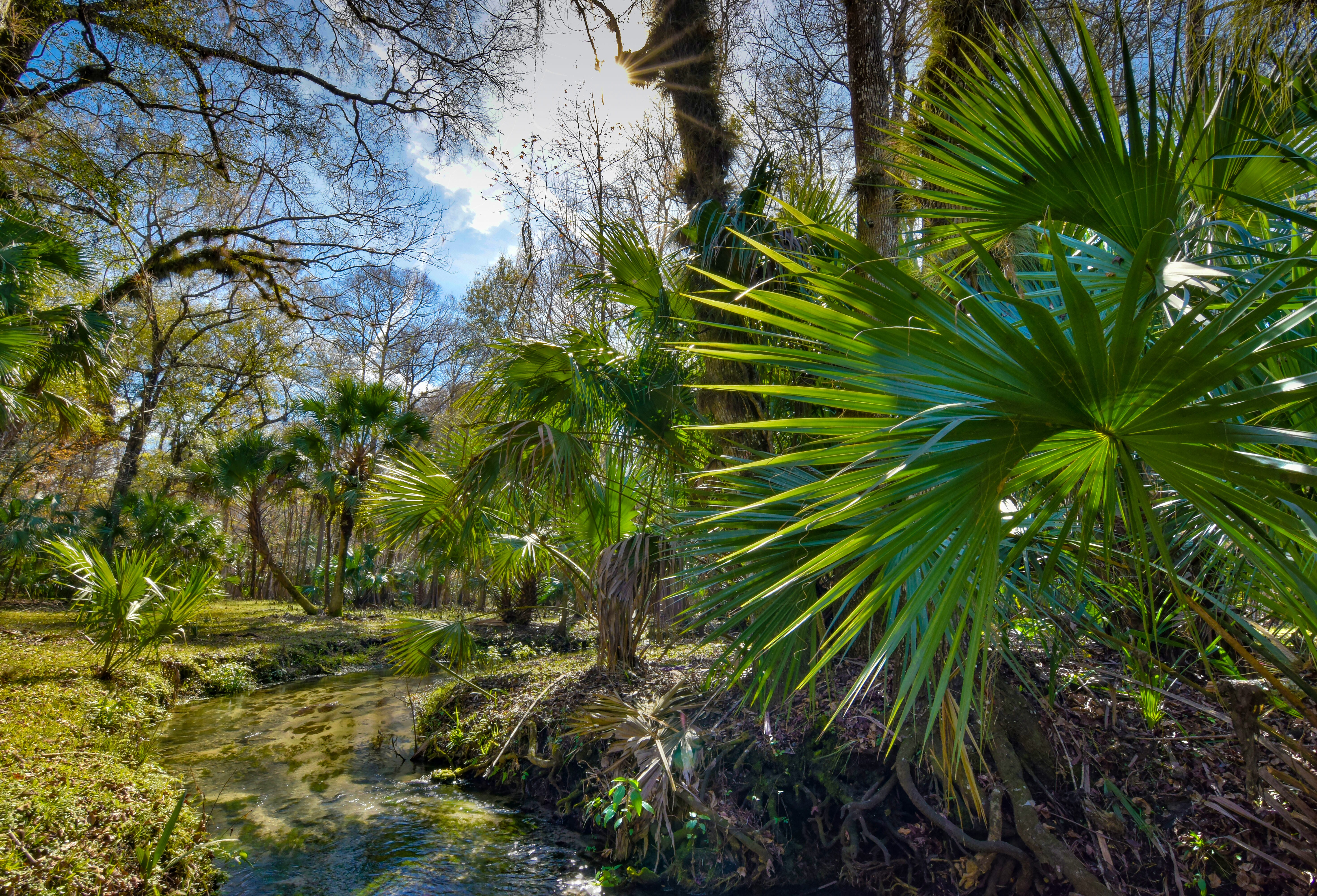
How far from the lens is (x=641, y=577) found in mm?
3980

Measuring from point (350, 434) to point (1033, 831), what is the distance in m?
13.5

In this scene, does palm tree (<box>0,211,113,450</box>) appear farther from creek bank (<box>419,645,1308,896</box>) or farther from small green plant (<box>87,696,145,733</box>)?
creek bank (<box>419,645,1308,896</box>)

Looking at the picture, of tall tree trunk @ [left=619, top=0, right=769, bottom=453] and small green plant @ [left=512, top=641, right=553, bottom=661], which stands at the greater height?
tall tree trunk @ [left=619, top=0, right=769, bottom=453]

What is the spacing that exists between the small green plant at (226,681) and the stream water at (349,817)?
0.87 meters

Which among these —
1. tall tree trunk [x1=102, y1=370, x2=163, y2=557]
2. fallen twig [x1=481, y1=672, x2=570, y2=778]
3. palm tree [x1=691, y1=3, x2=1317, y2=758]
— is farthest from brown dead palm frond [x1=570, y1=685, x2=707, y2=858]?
tall tree trunk [x1=102, y1=370, x2=163, y2=557]

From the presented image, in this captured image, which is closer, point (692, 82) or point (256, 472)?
point (692, 82)

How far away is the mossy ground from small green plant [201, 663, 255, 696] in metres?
0.06

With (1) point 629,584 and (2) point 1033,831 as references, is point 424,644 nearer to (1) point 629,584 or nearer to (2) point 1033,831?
(1) point 629,584

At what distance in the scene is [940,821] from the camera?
118 inches

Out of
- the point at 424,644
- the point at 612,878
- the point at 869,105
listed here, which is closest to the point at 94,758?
the point at 424,644

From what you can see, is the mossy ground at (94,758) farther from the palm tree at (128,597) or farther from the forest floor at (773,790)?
the palm tree at (128,597)

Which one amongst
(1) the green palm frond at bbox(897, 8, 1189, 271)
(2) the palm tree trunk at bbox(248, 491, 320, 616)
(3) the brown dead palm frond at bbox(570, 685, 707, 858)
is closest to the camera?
(1) the green palm frond at bbox(897, 8, 1189, 271)

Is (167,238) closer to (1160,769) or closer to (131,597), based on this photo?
(131,597)

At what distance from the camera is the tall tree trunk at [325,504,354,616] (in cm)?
1386
